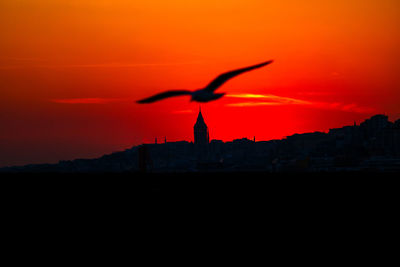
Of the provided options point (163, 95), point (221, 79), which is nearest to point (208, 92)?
point (221, 79)

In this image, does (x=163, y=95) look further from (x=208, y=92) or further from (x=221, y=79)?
(x=221, y=79)

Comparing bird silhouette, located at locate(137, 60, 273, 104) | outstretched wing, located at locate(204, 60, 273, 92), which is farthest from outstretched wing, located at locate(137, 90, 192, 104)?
outstretched wing, located at locate(204, 60, 273, 92)

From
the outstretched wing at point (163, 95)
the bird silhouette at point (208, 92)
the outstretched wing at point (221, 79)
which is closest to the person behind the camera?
the outstretched wing at point (163, 95)

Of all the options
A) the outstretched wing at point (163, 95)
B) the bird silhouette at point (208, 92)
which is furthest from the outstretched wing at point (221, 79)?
the outstretched wing at point (163, 95)

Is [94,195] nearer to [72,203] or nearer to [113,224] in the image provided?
[72,203]

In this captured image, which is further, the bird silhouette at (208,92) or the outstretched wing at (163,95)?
the bird silhouette at (208,92)

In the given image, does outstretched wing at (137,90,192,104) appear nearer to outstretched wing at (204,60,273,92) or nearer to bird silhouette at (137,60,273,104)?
bird silhouette at (137,60,273,104)

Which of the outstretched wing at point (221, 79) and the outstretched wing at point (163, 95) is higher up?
the outstretched wing at point (221, 79)

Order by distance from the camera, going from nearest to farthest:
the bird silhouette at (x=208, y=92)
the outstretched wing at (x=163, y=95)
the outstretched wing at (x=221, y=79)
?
1. the outstretched wing at (x=163, y=95)
2. the bird silhouette at (x=208, y=92)
3. the outstretched wing at (x=221, y=79)

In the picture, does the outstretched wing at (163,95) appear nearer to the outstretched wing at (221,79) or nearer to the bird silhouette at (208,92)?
the bird silhouette at (208,92)

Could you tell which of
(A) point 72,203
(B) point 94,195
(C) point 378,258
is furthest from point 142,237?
(B) point 94,195

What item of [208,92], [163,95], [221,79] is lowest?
[163,95]

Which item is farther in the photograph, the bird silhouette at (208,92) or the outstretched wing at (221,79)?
the outstretched wing at (221,79)

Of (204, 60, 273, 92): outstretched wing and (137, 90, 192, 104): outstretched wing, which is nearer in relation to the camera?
(137, 90, 192, 104): outstretched wing
